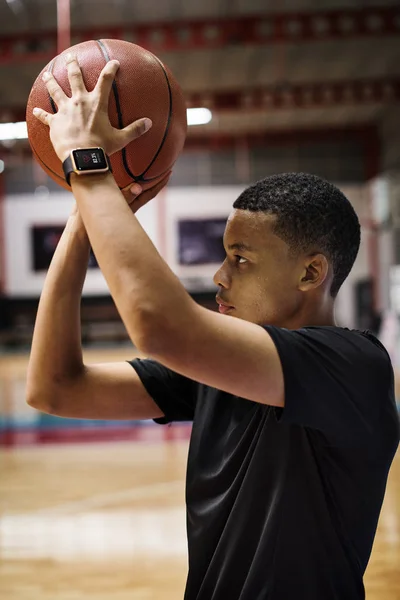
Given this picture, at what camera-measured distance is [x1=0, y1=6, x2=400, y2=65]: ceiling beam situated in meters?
9.38

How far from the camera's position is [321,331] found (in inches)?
38.5

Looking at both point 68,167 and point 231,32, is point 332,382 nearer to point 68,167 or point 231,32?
point 68,167

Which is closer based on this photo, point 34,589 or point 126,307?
point 126,307

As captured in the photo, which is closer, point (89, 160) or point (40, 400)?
point (89, 160)

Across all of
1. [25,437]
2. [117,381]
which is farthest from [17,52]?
[117,381]

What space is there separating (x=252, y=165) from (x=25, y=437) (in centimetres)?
1193

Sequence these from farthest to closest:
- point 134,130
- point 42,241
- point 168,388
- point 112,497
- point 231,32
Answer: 1. point 42,241
2. point 231,32
3. point 112,497
4. point 168,388
5. point 134,130

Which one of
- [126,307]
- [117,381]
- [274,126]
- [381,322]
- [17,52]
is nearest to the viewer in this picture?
[126,307]

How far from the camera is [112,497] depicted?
3.69m

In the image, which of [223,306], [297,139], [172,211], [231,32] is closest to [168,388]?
[223,306]

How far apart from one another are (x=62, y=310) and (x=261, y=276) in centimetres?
34

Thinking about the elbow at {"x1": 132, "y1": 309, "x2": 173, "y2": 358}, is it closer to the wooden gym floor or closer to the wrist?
the wrist

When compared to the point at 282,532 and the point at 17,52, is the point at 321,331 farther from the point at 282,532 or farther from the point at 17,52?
the point at 17,52

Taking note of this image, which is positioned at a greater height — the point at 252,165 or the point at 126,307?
the point at 252,165
